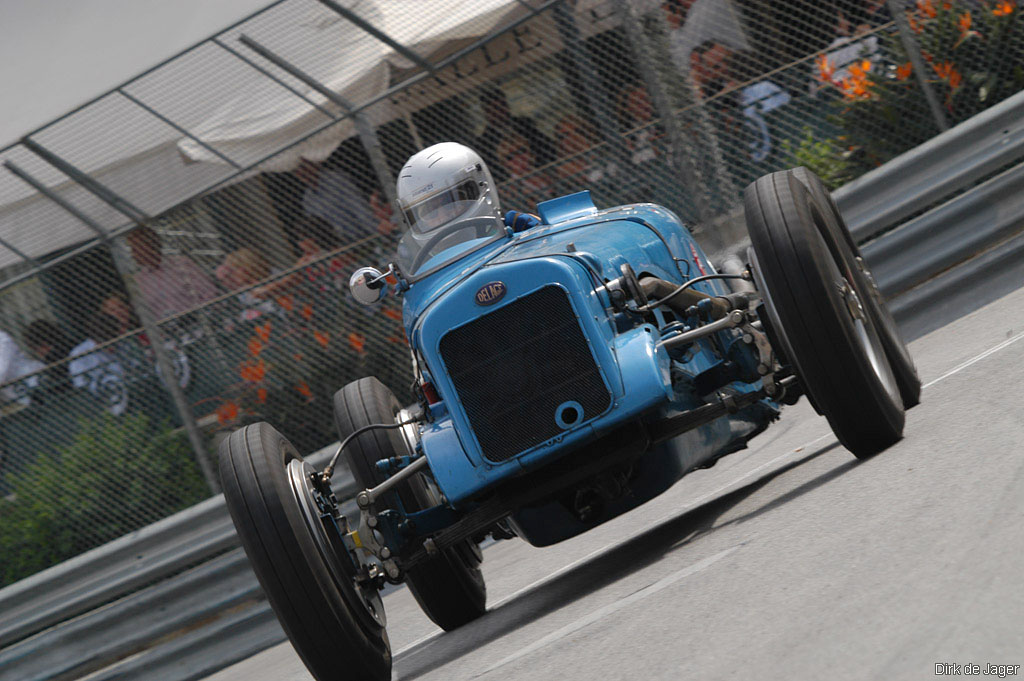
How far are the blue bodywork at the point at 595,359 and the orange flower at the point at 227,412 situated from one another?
12.4 ft

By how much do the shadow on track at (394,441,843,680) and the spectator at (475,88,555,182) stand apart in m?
3.57

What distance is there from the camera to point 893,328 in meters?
6.14

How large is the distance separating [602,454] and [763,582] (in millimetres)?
1426

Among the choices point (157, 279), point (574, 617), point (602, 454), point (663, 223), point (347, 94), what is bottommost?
point (574, 617)

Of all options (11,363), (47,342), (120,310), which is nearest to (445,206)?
(120,310)

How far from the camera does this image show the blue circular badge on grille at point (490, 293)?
17.4 ft

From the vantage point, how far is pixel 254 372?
31.8 ft

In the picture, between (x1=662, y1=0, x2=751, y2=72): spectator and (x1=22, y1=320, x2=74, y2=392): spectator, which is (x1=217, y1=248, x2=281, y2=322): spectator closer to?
(x1=22, y1=320, x2=74, y2=392): spectator

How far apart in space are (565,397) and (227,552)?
4595mm

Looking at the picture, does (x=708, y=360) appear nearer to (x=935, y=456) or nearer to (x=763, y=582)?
(x=935, y=456)

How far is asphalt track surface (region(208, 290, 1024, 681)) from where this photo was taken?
3072mm

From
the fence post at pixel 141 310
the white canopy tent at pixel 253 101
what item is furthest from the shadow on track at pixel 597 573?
the white canopy tent at pixel 253 101

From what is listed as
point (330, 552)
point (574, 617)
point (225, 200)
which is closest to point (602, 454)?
point (574, 617)

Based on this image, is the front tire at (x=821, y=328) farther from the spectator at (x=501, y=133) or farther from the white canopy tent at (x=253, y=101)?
the white canopy tent at (x=253, y=101)
